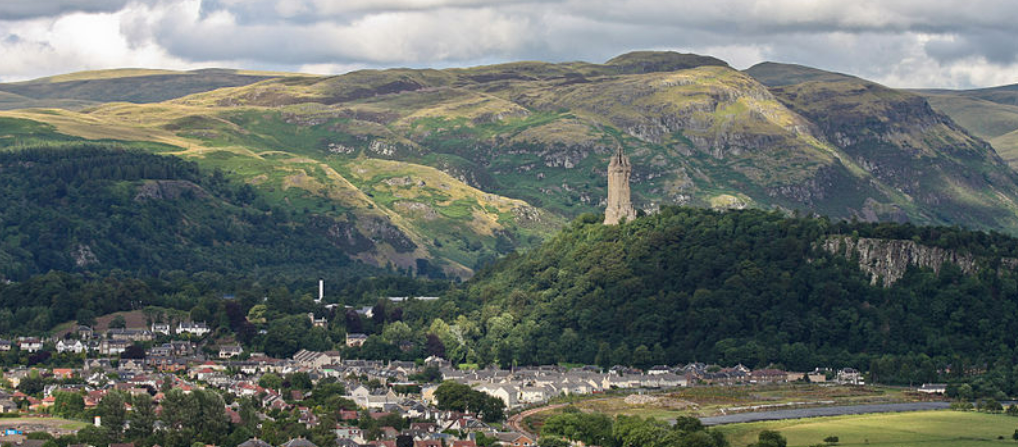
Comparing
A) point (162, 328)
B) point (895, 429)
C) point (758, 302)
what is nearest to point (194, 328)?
point (162, 328)

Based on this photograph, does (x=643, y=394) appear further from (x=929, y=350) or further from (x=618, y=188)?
(x=618, y=188)

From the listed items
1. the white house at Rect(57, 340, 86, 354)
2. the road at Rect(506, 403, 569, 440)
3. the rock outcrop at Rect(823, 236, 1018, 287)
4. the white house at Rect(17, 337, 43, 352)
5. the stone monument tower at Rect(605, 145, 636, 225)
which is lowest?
the road at Rect(506, 403, 569, 440)

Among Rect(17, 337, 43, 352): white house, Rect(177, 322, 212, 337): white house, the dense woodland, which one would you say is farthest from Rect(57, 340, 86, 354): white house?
Rect(177, 322, 212, 337): white house

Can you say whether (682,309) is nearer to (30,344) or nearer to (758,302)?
(758,302)

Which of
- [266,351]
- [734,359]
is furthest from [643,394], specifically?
[266,351]

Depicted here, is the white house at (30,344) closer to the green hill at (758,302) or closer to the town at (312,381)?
the town at (312,381)

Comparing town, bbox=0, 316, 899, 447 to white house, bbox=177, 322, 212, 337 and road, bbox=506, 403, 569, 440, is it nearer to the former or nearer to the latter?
white house, bbox=177, 322, 212, 337
